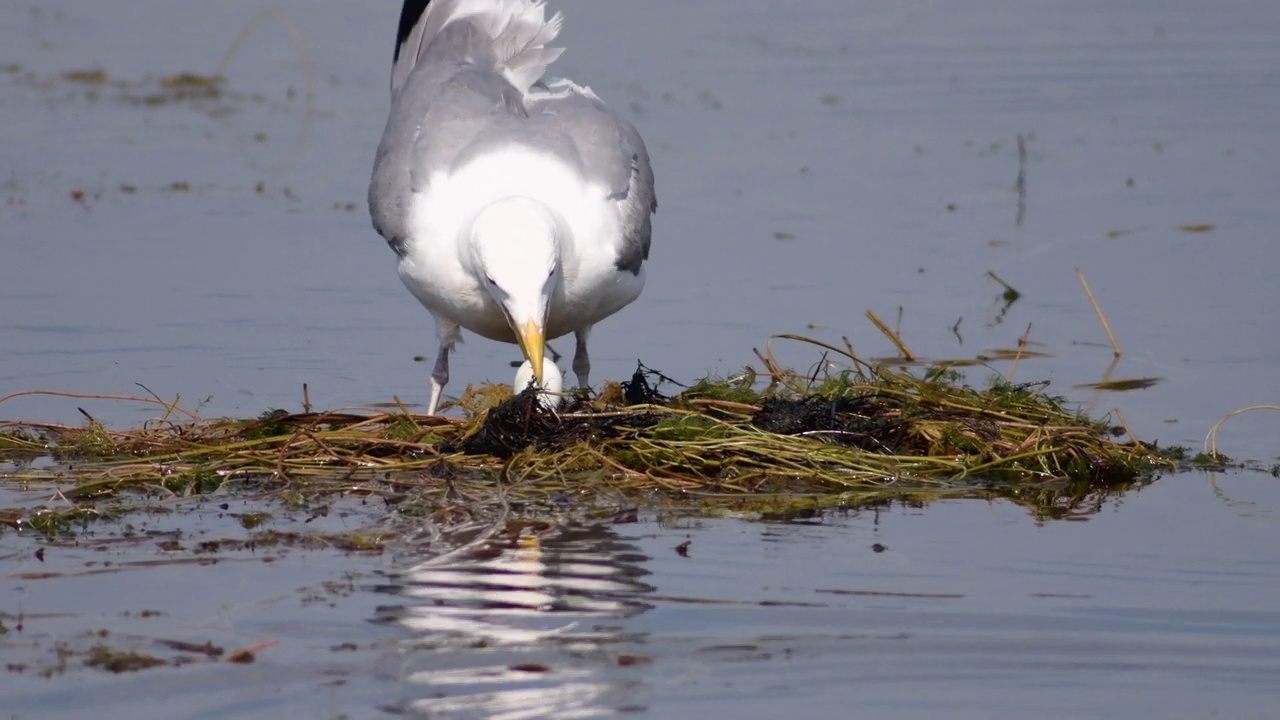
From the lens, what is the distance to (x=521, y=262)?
6953 millimetres

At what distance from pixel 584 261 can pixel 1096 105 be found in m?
8.51

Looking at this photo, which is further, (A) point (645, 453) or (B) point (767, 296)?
(B) point (767, 296)

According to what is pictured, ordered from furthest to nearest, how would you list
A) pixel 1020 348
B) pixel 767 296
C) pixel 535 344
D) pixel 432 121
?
1. pixel 767 296
2. pixel 1020 348
3. pixel 432 121
4. pixel 535 344

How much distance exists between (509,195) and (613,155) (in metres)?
0.65

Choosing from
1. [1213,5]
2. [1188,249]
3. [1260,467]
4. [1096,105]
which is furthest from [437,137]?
[1213,5]

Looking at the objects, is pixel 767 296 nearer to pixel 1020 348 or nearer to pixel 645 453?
pixel 1020 348

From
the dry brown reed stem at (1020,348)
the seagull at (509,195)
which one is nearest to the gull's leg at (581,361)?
the seagull at (509,195)

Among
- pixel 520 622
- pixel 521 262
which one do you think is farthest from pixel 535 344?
pixel 520 622

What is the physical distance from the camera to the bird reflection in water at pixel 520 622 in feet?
15.6

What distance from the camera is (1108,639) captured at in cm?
529

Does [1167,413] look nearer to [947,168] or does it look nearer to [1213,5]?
[947,168]

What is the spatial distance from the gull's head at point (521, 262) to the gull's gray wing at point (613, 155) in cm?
56

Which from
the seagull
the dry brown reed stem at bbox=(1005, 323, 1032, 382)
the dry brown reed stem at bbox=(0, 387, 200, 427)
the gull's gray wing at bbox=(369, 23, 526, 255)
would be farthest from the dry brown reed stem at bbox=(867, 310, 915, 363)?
the dry brown reed stem at bbox=(0, 387, 200, 427)

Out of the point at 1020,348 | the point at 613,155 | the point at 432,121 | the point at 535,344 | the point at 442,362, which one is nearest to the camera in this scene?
the point at 535,344
